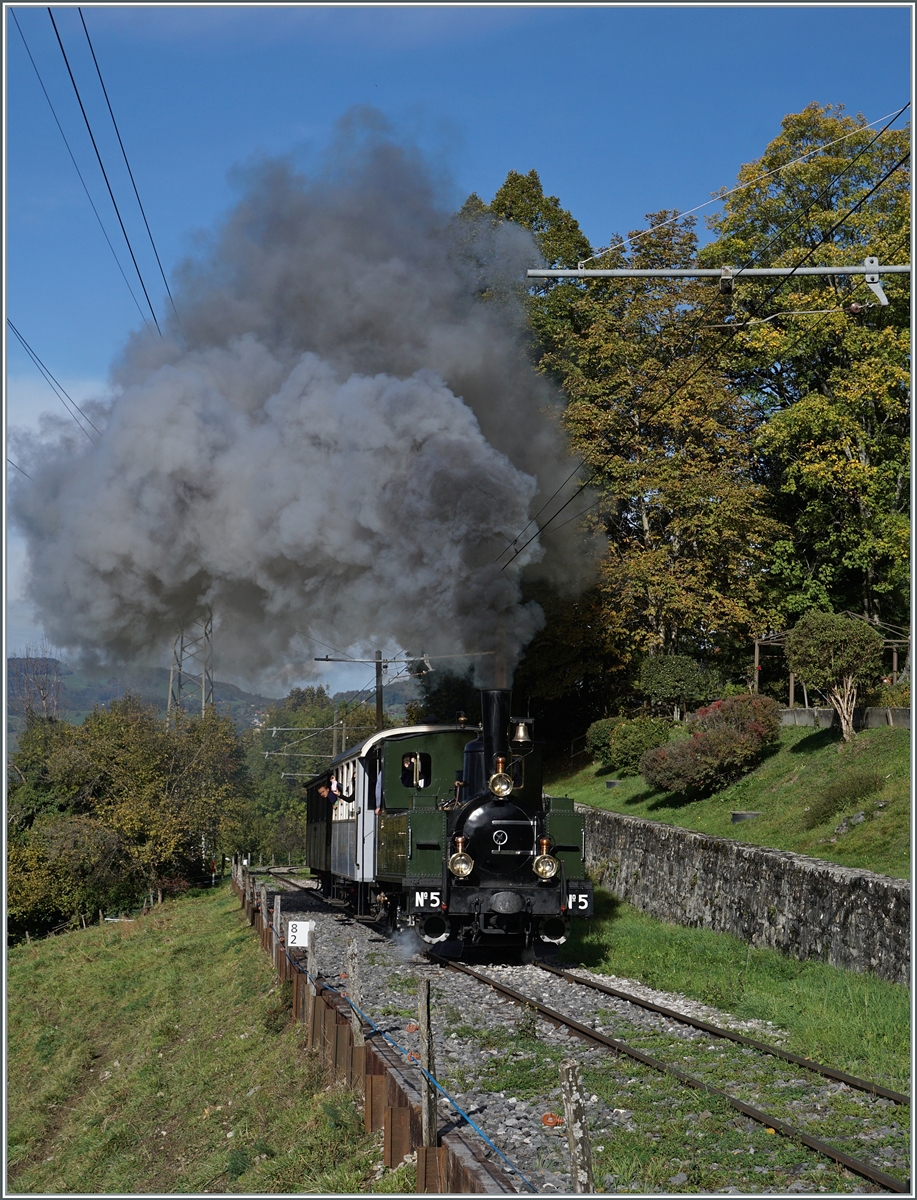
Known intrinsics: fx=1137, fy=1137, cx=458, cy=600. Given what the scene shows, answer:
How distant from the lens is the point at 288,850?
265ft

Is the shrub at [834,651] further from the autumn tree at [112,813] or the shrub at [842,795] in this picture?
the autumn tree at [112,813]

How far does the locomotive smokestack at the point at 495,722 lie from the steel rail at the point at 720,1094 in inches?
98.5

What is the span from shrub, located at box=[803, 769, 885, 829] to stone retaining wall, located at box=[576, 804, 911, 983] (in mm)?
1546

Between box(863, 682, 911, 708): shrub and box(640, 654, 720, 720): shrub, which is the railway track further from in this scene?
box(640, 654, 720, 720): shrub

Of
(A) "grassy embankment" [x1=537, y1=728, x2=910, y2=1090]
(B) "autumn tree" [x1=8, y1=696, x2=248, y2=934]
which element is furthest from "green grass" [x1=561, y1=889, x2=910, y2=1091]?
(B) "autumn tree" [x1=8, y1=696, x2=248, y2=934]

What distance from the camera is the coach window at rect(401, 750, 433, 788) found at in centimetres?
1529

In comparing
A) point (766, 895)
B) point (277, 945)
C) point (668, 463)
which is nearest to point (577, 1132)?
point (766, 895)

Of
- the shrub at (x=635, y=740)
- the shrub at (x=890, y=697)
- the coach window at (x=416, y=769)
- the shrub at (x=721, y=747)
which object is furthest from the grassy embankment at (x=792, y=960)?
the coach window at (x=416, y=769)

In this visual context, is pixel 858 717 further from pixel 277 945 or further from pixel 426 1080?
pixel 426 1080

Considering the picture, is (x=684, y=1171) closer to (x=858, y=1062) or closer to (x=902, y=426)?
(x=858, y=1062)

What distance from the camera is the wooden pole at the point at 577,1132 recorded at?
4.75 m

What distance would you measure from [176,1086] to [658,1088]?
26.1 ft

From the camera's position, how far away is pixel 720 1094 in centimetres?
773

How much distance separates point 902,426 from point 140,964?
74.6ft
